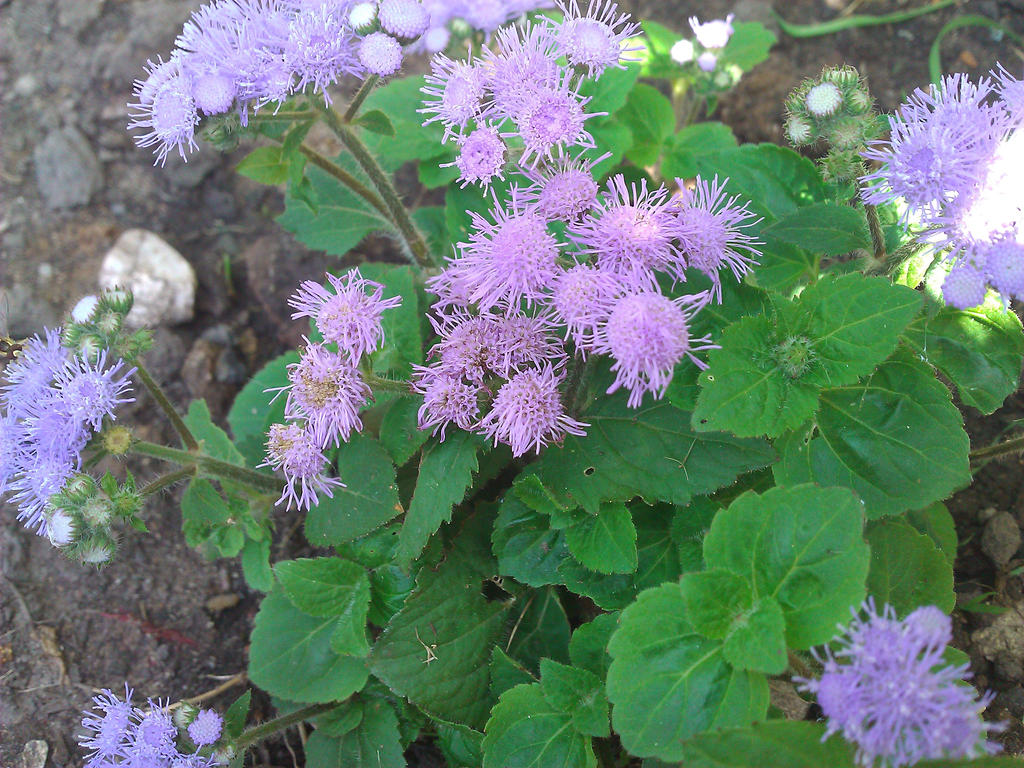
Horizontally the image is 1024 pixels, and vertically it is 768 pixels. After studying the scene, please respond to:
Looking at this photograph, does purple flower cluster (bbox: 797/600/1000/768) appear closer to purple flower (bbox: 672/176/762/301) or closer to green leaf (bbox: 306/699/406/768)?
purple flower (bbox: 672/176/762/301)

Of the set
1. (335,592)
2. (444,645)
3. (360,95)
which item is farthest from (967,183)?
(335,592)

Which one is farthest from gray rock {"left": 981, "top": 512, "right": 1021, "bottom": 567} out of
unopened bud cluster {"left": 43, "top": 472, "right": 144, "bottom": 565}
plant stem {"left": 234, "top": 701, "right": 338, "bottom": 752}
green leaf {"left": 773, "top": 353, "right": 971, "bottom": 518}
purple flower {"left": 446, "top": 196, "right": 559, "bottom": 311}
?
unopened bud cluster {"left": 43, "top": 472, "right": 144, "bottom": 565}

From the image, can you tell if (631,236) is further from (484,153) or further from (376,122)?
(376,122)

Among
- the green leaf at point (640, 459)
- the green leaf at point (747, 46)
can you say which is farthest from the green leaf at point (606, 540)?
the green leaf at point (747, 46)

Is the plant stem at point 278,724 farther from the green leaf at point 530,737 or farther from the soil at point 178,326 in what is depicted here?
the green leaf at point 530,737

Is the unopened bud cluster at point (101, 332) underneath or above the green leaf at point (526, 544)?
above

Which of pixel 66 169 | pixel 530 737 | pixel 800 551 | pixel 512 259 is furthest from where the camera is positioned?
pixel 66 169
